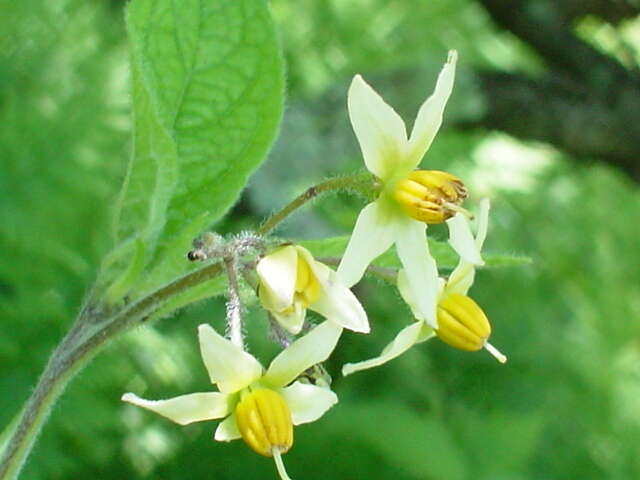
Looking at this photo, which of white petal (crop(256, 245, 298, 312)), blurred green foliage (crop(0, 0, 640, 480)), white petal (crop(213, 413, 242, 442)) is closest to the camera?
white petal (crop(256, 245, 298, 312))

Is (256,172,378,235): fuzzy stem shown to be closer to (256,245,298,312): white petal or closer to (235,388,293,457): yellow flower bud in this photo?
(256,245,298,312): white petal

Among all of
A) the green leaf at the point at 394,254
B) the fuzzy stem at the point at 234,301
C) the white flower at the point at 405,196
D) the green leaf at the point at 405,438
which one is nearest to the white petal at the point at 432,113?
the white flower at the point at 405,196

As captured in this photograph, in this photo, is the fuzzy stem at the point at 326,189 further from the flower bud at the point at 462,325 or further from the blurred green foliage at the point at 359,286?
the blurred green foliage at the point at 359,286

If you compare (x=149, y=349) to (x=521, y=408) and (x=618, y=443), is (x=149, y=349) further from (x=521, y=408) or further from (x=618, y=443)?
(x=618, y=443)

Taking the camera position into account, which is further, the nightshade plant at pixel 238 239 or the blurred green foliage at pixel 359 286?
the blurred green foliage at pixel 359 286

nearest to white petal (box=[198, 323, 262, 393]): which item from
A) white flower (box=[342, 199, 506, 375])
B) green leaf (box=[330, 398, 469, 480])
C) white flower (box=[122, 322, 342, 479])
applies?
white flower (box=[122, 322, 342, 479])

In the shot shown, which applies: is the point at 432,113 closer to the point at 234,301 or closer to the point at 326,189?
the point at 326,189

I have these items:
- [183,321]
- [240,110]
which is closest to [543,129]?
[183,321]
